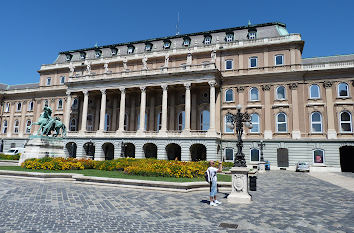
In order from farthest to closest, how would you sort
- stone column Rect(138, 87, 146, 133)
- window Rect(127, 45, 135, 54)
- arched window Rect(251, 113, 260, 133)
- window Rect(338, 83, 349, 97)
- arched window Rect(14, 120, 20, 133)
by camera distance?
1. arched window Rect(14, 120, 20, 133)
2. window Rect(127, 45, 135, 54)
3. stone column Rect(138, 87, 146, 133)
4. arched window Rect(251, 113, 260, 133)
5. window Rect(338, 83, 349, 97)

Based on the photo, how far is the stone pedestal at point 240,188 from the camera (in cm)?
1143

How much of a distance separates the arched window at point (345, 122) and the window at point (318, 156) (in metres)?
4.01

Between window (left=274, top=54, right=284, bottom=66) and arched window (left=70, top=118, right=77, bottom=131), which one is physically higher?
window (left=274, top=54, right=284, bottom=66)

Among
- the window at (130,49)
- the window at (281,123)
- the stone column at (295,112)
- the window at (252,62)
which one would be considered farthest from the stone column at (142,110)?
the stone column at (295,112)

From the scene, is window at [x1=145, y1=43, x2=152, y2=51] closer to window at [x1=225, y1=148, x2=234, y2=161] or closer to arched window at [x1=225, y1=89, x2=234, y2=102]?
arched window at [x1=225, y1=89, x2=234, y2=102]

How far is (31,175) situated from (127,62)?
3134 centimetres

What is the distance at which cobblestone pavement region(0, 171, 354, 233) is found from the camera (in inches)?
300

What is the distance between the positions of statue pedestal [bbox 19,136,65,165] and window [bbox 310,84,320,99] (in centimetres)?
3250

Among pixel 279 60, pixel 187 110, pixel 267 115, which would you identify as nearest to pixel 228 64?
pixel 279 60

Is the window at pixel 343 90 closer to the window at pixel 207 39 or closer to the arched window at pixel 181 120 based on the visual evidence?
the window at pixel 207 39

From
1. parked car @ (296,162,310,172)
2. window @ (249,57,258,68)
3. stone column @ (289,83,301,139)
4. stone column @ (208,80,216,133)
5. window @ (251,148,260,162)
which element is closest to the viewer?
parked car @ (296,162,310,172)

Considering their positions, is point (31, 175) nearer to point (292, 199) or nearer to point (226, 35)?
point (292, 199)

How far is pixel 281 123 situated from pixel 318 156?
620 centimetres

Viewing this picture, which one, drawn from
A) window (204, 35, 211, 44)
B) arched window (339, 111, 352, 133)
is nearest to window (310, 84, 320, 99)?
arched window (339, 111, 352, 133)
